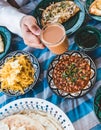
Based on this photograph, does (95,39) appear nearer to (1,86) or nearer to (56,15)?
(56,15)

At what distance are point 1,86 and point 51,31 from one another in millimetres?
361

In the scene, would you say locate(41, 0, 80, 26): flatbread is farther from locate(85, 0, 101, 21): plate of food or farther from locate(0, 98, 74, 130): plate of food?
locate(0, 98, 74, 130): plate of food

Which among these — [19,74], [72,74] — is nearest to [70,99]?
[72,74]

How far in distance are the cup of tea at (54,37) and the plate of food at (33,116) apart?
10.4 inches

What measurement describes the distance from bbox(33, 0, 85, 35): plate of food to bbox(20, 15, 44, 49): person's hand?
15 centimetres

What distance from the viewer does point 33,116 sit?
141cm

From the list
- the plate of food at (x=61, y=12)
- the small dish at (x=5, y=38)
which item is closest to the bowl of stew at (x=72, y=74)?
the plate of food at (x=61, y=12)

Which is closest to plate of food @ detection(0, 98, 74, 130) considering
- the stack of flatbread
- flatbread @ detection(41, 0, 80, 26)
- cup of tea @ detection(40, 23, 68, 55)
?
the stack of flatbread

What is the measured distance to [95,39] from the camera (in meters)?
1.51

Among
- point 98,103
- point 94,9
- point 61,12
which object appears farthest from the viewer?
point 61,12

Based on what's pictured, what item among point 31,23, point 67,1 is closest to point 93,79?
point 31,23

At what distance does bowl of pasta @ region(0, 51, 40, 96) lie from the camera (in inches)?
60.4

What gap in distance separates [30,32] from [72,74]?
1.05 ft

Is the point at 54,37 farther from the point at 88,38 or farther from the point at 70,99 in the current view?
the point at 70,99
